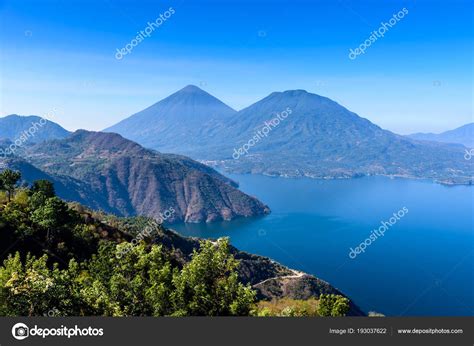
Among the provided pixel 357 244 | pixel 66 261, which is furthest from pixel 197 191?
pixel 66 261

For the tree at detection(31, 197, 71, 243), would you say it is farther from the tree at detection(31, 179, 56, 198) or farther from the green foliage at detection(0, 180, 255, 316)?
the green foliage at detection(0, 180, 255, 316)

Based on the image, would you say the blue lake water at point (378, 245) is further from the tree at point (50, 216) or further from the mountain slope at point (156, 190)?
the tree at point (50, 216)

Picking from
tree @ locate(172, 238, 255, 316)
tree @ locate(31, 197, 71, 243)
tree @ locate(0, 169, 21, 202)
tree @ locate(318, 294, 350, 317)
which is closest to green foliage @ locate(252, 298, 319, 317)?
tree @ locate(318, 294, 350, 317)

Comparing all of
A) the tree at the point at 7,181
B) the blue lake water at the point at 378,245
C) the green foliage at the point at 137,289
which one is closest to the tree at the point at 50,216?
the tree at the point at 7,181

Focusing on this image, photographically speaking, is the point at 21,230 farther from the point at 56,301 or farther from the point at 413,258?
the point at 413,258

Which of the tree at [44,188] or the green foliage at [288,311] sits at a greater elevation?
the tree at [44,188]

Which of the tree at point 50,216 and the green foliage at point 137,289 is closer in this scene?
the green foliage at point 137,289
